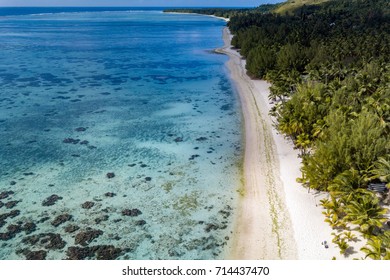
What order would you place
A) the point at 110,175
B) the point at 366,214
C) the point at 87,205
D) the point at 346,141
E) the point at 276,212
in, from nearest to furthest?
the point at 366,214
the point at 276,212
the point at 346,141
the point at 87,205
the point at 110,175

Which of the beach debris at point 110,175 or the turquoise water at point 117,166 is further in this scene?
the beach debris at point 110,175

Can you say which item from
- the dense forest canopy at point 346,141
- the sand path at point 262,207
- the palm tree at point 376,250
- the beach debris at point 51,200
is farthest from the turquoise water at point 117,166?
the palm tree at point 376,250

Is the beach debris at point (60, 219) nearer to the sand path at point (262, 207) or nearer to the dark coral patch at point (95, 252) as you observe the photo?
the dark coral patch at point (95, 252)

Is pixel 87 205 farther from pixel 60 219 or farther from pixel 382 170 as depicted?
pixel 382 170

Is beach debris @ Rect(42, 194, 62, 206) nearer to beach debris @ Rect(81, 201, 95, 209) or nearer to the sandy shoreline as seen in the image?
beach debris @ Rect(81, 201, 95, 209)

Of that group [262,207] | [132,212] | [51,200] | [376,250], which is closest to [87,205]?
[51,200]

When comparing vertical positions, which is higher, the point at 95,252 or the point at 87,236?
the point at 87,236

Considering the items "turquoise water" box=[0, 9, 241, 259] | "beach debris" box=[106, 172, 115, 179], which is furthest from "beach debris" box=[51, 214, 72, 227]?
"beach debris" box=[106, 172, 115, 179]
